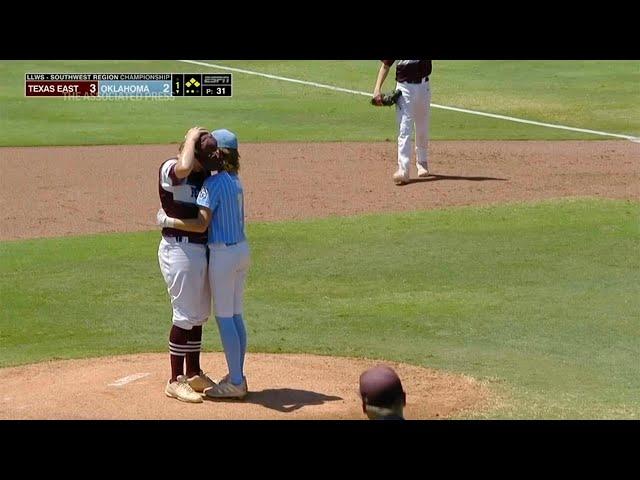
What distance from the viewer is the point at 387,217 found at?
53.1 ft

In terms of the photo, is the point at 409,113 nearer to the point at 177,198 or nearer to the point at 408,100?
the point at 408,100

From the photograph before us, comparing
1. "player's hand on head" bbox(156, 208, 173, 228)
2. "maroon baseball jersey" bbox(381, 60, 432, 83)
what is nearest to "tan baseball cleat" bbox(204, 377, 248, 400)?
"player's hand on head" bbox(156, 208, 173, 228)

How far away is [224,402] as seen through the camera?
8945 millimetres

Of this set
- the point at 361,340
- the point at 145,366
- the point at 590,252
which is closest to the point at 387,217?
the point at 590,252

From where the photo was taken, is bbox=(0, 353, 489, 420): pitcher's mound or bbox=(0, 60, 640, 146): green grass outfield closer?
bbox=(0, 353, 489, 420): pitcher's mound

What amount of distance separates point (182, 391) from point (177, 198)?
1397 millimetres

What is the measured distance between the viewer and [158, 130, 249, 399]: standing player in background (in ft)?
28.5

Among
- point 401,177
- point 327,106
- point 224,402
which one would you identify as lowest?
point 224,402

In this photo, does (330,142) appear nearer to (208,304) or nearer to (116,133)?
(116,133)

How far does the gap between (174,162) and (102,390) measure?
1805 mm

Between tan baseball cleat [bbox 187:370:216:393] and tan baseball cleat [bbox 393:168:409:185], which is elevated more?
tan baseball cleat [bbox 393:168:409:185]

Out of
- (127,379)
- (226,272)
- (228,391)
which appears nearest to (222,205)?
(226,272)

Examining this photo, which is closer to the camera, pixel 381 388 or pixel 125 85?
pixel 381 388

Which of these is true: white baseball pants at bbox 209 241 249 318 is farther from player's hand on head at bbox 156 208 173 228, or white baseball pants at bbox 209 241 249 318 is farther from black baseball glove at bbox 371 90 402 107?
black baseball glove at bbox 371 90 402 107
